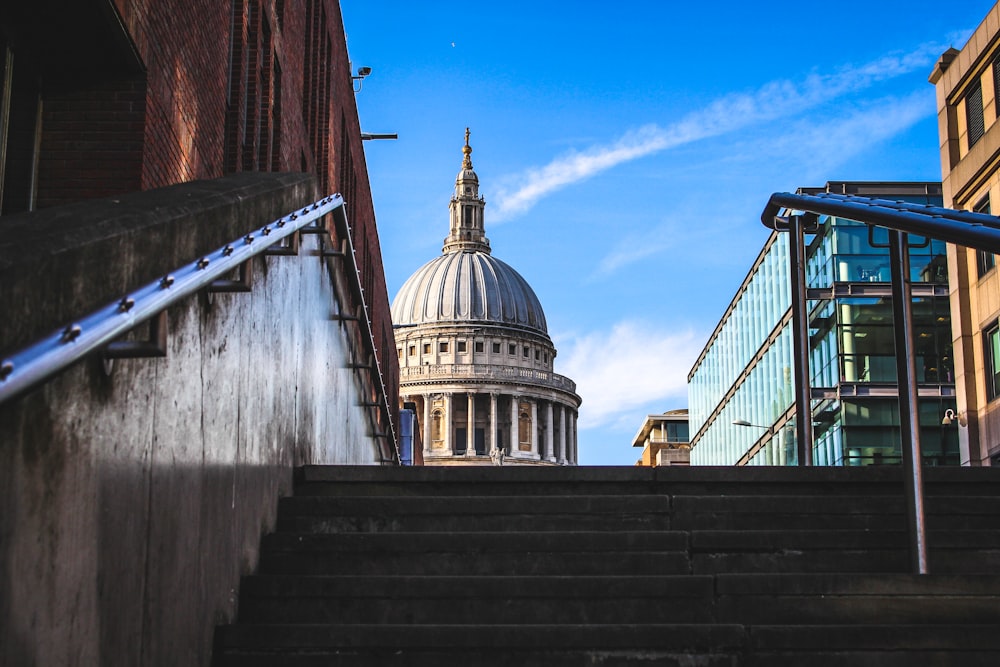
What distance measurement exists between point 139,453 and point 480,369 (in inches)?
4686

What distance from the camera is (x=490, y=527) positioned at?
6898 mm

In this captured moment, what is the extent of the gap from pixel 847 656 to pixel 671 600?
0.79m

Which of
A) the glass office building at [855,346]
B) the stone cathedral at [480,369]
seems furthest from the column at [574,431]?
the glass office building at [855,346]

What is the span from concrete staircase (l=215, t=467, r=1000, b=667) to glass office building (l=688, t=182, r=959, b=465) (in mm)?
30955

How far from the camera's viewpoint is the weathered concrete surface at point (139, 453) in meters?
3.65

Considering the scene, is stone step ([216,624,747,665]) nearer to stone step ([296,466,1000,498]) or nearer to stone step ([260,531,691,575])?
stone step ([260,531,691,575])

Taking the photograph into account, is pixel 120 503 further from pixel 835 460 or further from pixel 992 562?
pixel 835 460

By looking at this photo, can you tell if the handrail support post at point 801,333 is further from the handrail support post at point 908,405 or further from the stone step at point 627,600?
the stone step at point 627,600

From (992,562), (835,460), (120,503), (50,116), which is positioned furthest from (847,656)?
(835,460)

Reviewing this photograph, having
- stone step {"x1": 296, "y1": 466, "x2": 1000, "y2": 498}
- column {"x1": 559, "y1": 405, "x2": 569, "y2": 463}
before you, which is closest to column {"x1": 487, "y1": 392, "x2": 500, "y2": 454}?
column {"x1": 559, "y1": 405, "x2": 569, "y2": 463}

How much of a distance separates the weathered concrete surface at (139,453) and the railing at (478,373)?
4566 inches

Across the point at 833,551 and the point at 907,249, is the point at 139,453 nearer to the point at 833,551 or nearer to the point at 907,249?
the point at 833,551

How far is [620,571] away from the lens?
6.38 metres

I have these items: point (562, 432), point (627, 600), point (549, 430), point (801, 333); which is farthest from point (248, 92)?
point (562, 432)
